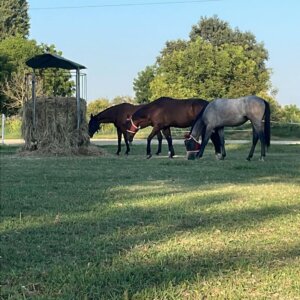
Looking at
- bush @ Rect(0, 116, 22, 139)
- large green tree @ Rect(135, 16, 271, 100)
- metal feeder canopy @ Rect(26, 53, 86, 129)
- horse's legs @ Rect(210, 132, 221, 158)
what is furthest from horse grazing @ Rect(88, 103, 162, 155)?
large green tree @ Rect(135, 16, 271, 100)

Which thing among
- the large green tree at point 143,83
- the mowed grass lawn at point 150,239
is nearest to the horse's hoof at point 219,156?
the mowed grass lawn at point 150,239

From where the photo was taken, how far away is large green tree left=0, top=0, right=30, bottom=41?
238 ft

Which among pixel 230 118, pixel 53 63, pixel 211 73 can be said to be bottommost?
pixel 230 118

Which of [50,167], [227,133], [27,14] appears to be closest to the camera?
[50,167]

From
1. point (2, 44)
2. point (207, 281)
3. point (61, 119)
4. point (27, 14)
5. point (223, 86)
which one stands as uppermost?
point (27, 14)

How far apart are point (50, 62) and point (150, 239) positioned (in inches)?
564

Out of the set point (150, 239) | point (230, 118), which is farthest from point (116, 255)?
point (230, 118)

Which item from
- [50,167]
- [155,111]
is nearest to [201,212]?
[50,167]

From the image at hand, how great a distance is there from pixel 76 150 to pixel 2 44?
38.6m

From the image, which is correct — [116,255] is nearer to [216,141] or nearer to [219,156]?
[219,156]

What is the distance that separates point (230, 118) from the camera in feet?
54.0

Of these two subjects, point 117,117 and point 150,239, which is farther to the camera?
point 117,117

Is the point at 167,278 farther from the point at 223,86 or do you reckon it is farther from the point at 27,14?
the point at 27,14

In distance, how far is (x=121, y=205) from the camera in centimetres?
707
